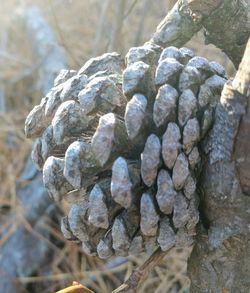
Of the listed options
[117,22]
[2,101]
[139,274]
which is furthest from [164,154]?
[2,101]

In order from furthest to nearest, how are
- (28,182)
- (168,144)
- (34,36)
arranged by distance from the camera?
1. (34,36)
2. (28,182)
3. (168,144)

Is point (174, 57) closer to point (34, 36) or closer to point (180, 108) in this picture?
point (180, 108)

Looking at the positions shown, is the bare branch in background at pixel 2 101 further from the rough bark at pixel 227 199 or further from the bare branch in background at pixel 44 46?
the rough bark at pixel 227 199

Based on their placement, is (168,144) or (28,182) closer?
(168,144)

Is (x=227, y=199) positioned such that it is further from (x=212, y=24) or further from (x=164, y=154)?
(x=212, y=24)

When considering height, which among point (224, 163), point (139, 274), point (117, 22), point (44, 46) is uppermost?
point (44, 46)

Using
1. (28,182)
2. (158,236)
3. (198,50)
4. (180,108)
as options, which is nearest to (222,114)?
(180,108)

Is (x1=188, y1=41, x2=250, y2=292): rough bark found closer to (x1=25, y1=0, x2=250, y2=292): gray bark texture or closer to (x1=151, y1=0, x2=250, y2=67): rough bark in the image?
(x1=25, y1=0, x2=250, y2=292): gray bark texture
